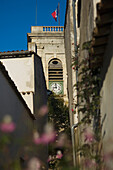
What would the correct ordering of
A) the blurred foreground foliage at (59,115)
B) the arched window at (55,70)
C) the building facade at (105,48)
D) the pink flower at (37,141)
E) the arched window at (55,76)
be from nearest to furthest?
the pink flower at (37,141) → the building facade at (105,48) → the blurred foreground foliage at (59,115) → the arched window at (55,76) → the arched window at (55,70)

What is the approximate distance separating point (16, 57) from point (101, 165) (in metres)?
11.0

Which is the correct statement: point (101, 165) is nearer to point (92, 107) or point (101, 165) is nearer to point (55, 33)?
point (92, 107)

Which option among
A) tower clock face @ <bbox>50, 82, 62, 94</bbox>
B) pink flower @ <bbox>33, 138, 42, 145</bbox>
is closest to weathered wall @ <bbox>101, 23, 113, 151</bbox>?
pink flower @ <bbox>33, 138, 42, 145</bbox>

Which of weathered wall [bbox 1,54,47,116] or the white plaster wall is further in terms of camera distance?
the white plaster wall

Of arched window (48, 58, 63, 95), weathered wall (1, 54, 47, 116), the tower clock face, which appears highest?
arched window (48, 58, 63, 95)

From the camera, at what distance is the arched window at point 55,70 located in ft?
109

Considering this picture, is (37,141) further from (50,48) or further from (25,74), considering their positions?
(50,48)

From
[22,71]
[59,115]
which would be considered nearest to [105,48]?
[22,71]

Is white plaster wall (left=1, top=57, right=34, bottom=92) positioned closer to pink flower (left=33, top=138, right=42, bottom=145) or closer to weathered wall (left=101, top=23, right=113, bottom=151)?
weathered wall (left=101, top=23, right=113, bottom=151)

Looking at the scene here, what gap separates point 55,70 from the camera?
33844 mm

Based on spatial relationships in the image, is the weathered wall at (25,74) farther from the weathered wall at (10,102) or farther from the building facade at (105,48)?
the building facade at (105,48)

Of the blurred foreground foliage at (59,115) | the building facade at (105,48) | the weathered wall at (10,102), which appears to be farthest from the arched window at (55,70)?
the building facade at (105,48)

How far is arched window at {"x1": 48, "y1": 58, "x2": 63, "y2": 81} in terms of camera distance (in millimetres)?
33219

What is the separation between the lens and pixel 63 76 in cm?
3278
